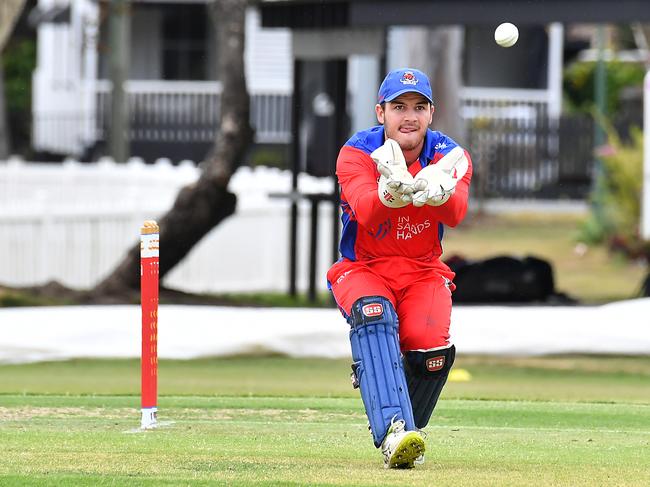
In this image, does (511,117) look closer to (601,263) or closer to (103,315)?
(601,263)

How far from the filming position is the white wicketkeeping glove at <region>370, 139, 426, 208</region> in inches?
250

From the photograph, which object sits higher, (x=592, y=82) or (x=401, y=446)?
(x=592, y=82)

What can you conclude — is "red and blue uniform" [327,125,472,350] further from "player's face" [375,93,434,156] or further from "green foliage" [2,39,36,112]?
"green foliage" [2,39,36,112]

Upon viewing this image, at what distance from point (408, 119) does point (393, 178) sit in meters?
0.46

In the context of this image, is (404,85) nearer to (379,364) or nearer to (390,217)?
(390,217)

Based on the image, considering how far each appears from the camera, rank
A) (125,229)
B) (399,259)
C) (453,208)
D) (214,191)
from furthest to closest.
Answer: (125,229) → (214,191) → (399,259) → (453,208)

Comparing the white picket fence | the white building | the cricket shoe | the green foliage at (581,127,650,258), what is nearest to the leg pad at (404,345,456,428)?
the cricket shoe

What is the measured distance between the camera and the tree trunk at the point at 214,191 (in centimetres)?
1666

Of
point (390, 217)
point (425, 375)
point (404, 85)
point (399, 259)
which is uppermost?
point (404, 85)

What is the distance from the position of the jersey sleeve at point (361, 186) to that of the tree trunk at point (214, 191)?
9.72 meters

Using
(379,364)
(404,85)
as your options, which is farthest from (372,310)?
(404,85)

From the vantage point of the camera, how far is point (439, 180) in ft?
21.0

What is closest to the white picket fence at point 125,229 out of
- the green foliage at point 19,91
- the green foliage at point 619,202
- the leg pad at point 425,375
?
the green foliage at point 619,202

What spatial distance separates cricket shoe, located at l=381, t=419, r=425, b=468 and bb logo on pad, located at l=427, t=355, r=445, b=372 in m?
0.47
